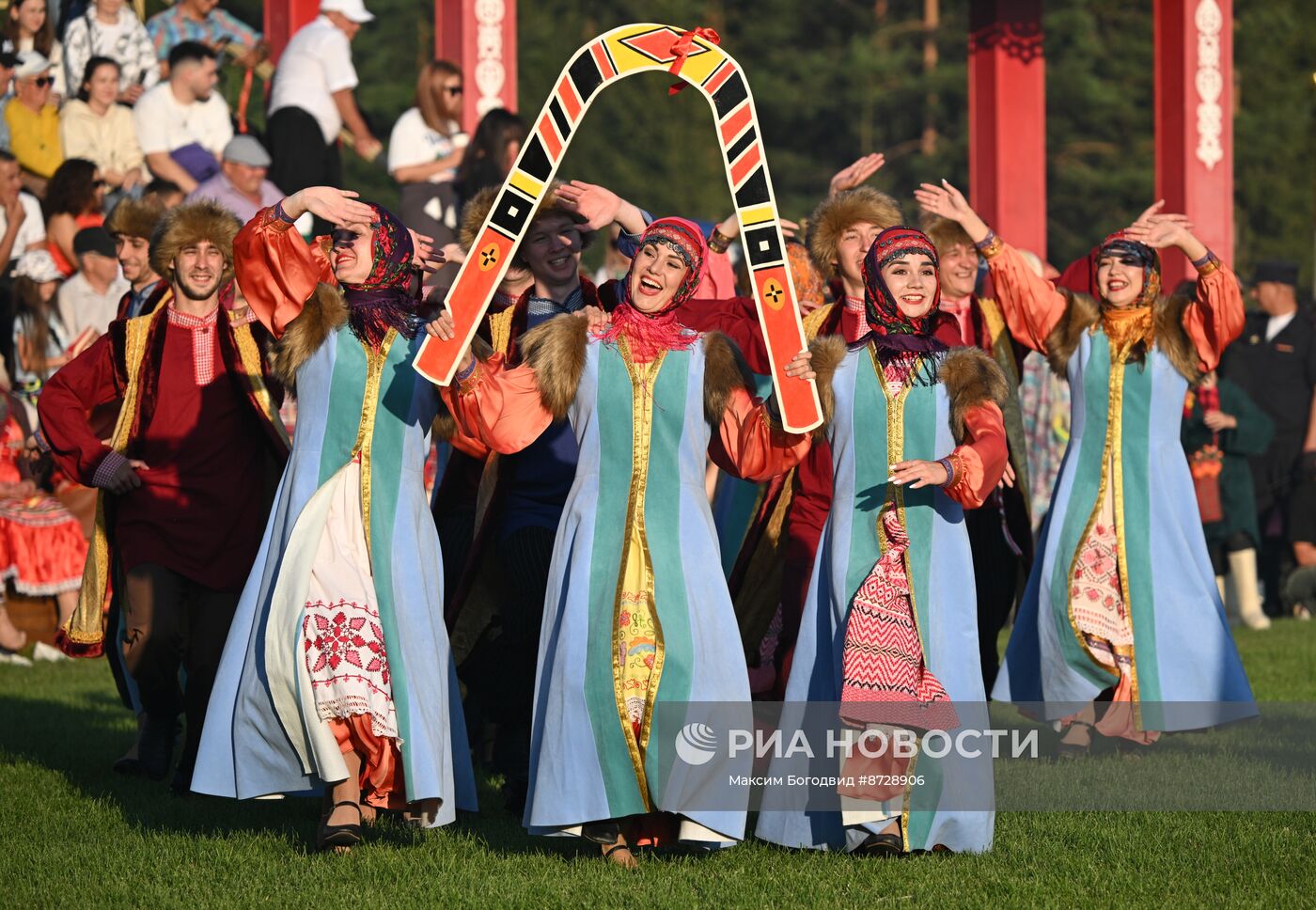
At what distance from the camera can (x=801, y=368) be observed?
6.47 meters

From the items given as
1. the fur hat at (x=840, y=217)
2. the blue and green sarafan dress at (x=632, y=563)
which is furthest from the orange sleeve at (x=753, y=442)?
the fur hat at (x=840, y=217)

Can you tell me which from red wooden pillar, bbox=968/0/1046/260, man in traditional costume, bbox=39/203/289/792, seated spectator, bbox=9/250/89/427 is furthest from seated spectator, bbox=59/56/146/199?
red wooden pillar, bbox=968/0/1046/260

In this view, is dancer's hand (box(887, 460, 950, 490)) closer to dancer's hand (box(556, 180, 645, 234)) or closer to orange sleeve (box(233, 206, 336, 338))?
dancer's hand (box(556, 180, 645, 234))

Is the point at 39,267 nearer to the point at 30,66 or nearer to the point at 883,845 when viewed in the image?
the point at 30,66

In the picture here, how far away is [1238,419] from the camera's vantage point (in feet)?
44.7

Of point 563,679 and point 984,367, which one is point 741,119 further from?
point 563,679

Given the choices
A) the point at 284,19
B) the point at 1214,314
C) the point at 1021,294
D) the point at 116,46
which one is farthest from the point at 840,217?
the point at 284,19

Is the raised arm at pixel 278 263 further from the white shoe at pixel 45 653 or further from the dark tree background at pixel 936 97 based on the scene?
the dark tree background at pixel 936 97

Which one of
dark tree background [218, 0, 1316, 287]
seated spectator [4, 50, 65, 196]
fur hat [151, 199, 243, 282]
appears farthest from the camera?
dark tree background [218, 0, 1316, 287]

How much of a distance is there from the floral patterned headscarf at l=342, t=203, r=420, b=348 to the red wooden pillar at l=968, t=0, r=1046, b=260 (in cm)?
1018

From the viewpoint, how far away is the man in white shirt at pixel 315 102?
12.8m

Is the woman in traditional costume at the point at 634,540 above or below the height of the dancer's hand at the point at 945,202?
below

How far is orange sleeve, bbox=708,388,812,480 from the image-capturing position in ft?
21.3

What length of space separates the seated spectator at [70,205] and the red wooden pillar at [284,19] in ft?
8.63
